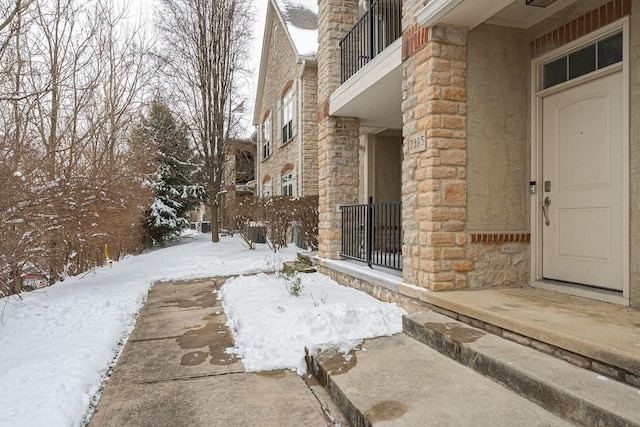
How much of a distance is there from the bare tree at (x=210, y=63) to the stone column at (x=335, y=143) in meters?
7.28

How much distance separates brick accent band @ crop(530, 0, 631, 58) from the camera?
3322 millimetres

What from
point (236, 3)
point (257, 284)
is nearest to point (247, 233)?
point (257, 284)

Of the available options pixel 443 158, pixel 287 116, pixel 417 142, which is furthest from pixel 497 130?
pixel 287 116

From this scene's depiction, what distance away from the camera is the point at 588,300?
138 inches

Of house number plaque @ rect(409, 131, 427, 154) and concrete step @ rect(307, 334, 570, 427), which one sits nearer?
concrete step @ rect(307, 334, 570, 427)

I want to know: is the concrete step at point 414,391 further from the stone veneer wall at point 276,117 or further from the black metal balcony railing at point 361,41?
the stone veneer wall at point 276,117

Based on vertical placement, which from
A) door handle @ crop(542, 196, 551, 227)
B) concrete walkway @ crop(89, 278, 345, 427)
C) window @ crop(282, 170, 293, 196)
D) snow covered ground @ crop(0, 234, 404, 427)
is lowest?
concrete walkway @ crop(89, 278, 345, 427)

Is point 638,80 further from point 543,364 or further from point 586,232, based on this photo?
point 543,364

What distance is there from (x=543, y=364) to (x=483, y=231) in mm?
1816

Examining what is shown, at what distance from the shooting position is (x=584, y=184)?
12.2 feet

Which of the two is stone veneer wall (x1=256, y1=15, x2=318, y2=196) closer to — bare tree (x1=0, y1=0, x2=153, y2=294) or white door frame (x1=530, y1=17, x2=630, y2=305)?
bare tree (x1=0, y1=0, x2=153, y2=294)

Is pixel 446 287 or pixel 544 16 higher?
pixel 544 16

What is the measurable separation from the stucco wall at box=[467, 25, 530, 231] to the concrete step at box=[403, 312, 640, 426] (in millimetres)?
1369

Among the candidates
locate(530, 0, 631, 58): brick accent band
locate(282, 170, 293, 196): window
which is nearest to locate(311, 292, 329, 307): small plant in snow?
locate(530, 0, 631, 58): brick accent band
